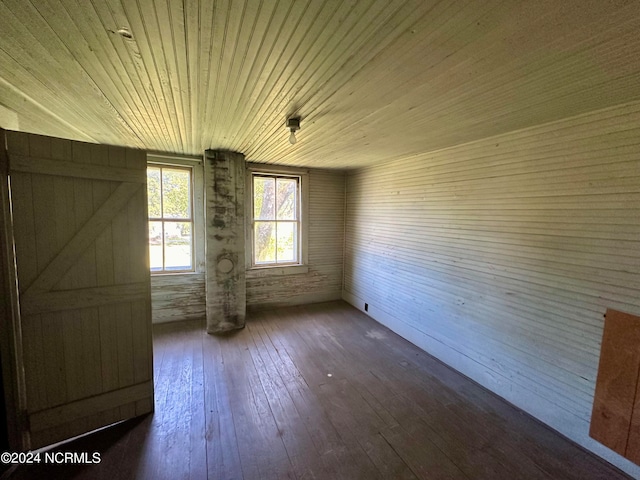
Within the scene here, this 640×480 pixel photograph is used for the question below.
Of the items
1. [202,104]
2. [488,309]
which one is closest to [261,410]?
[488,309]

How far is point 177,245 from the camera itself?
4219 millimetres

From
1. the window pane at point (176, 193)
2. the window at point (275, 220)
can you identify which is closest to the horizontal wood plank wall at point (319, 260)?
the window at point (275, 220)

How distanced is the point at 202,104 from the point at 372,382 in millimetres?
3002

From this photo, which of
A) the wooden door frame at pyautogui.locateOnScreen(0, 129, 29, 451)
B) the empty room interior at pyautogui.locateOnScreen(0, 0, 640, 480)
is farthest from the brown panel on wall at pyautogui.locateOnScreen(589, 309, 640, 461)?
the wooden door frame at pyautogui.locateOnScreen(0, 129, 29, 451)

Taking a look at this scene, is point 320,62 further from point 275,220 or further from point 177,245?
point 177,245

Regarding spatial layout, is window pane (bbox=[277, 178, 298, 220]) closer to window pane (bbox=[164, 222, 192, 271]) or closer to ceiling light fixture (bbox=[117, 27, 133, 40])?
window pane (bbox=[164, 222, 192, 271])

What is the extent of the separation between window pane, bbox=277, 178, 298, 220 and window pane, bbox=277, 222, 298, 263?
0.15 meters

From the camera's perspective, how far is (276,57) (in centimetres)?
139

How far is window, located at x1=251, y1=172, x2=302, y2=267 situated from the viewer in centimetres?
466

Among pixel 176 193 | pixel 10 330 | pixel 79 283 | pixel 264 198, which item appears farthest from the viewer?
pixel 264 198

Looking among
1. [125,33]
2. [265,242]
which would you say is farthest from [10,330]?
[265,242]

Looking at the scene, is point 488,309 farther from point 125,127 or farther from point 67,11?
point 125,127

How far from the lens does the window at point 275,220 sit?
4662 millimetres

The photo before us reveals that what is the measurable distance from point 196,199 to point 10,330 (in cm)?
273
